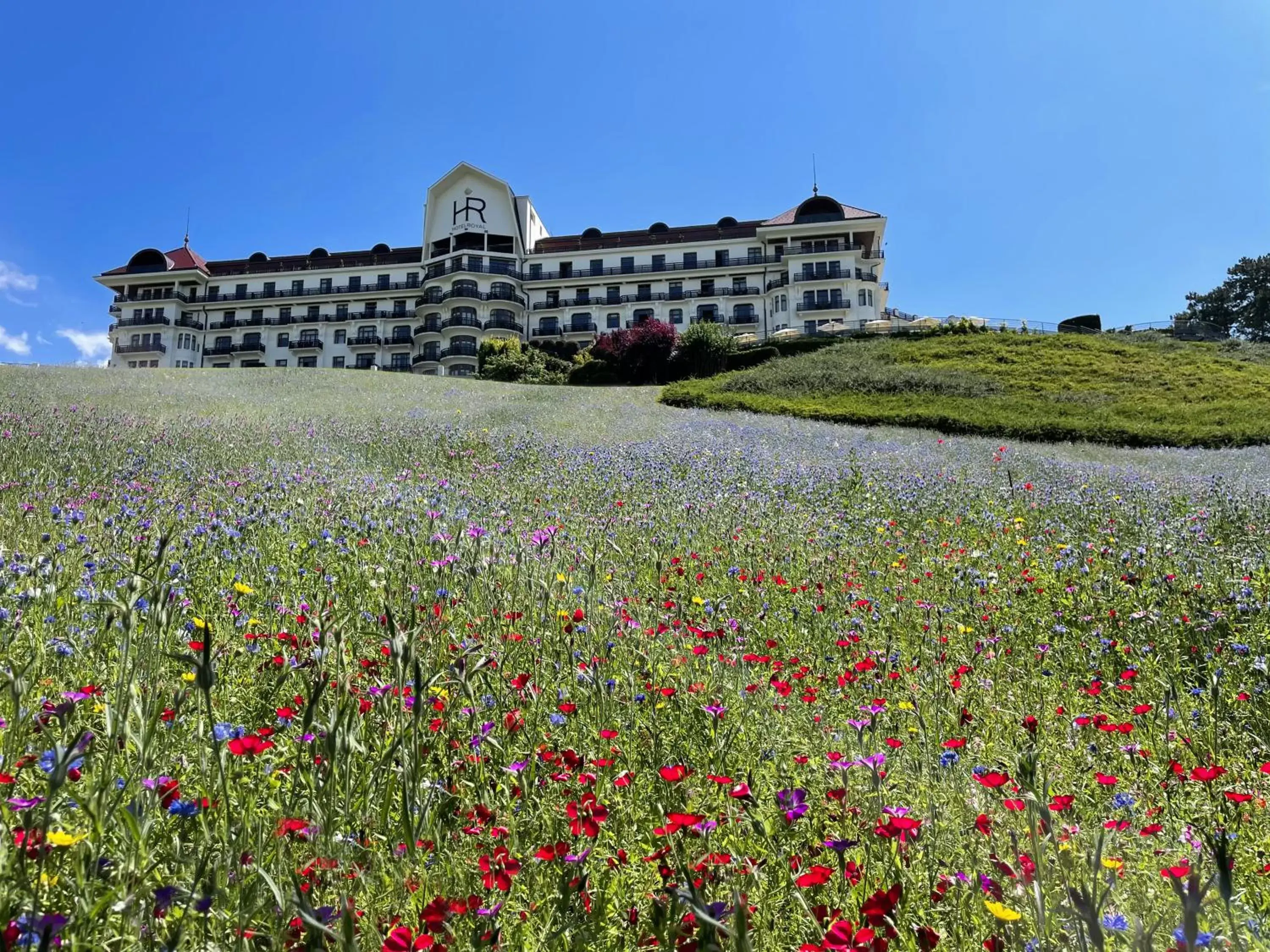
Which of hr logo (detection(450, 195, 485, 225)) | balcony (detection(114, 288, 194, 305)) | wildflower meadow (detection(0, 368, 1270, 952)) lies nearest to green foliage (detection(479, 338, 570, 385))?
hr logo (detection(450, 195, 485, 225))

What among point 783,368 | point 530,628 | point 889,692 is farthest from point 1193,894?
point 783,368

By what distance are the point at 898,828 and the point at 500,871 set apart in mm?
1107

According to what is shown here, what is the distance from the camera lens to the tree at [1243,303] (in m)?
63.3

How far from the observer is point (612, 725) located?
9.61 feet

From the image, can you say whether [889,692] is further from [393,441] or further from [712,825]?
[393,441]

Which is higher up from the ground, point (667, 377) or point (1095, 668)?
point (667, 377)

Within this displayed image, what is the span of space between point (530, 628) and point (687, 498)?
15.5ft

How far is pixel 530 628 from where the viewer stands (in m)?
3.82

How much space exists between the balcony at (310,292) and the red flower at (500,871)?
69.4 m

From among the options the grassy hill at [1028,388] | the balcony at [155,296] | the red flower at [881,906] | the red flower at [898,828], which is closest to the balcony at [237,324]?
the balcony at [155,296]

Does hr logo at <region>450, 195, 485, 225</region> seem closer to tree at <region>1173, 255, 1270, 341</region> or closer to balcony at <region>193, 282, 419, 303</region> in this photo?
balcony at <region>193, 282, 419, 303</region>

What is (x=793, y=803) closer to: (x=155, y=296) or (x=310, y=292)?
(x=310, y=292)

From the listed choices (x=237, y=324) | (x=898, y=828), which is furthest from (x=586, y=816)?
(x=237, y=324)

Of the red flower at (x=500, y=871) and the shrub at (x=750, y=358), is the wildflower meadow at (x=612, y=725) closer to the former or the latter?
the red flower at (x=500, y=871)
